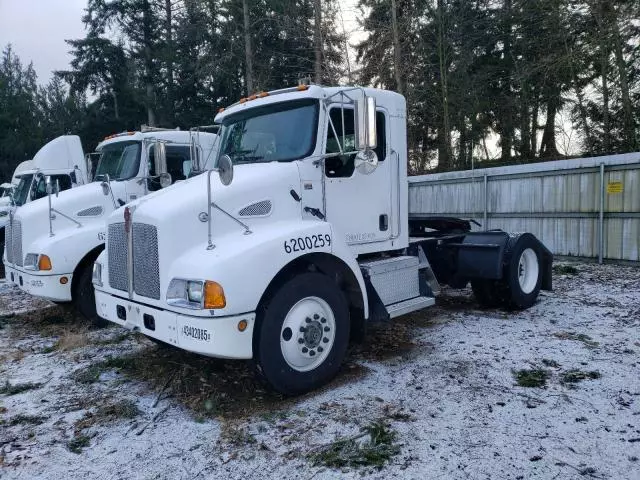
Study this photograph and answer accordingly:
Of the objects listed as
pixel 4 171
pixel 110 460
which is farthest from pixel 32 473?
pixel 4 171

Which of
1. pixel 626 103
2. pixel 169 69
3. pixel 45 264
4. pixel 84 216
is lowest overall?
pixel 45 264

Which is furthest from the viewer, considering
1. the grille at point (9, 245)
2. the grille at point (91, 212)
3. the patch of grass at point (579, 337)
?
the grille at point (9, 245)

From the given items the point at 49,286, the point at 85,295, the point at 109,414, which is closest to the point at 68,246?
the point at 49,286

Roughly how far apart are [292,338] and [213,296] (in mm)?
863

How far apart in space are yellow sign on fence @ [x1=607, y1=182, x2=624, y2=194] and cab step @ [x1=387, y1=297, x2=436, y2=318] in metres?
6.99

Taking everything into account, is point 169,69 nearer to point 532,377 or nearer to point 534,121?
point 534,121

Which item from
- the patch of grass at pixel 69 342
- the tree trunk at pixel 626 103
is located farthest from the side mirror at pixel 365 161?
the tree trunk at pixel 626 103

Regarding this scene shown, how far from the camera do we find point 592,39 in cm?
1562

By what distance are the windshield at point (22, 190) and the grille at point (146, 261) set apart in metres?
7.27

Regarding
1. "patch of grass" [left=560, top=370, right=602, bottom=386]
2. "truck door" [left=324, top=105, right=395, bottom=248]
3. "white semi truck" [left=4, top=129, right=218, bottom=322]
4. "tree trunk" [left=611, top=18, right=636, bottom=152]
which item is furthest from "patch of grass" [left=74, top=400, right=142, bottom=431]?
"tree trunk" [left=611, top=18, right=636, bottom=152]

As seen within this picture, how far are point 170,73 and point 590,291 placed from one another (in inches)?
951

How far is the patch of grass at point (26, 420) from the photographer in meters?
3.98

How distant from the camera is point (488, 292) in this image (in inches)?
285

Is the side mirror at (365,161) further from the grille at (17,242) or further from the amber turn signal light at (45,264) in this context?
the grille at (17,242)
